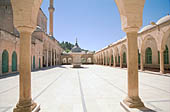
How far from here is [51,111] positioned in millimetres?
2986

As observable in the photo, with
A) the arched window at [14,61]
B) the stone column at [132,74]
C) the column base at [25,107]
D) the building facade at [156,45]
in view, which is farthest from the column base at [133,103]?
the arched window at [14,61]

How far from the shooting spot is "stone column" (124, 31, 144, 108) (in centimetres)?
312

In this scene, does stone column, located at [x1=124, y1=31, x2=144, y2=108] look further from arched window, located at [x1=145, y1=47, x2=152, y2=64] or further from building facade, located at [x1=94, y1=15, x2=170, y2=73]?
arched window, located at [x1=145, y1=47, x2=152, y2=64]

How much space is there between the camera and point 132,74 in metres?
3.23

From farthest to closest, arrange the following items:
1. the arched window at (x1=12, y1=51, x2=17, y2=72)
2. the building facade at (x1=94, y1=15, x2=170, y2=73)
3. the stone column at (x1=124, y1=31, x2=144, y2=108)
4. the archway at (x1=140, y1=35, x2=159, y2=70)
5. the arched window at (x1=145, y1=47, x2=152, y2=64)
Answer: the arched window at (x1=145, y1=47, x2=152, y2=64) → the archway at (x1=140, y1=35, x2=159, y2=70) → the arched window at (x1=12, y1=51, x2=17, y2=72) → the building facade at (x1=94, y1=15, x2=170, y2=73) → the stone column at (x1=124, y1=31, x2=144, y2=108)

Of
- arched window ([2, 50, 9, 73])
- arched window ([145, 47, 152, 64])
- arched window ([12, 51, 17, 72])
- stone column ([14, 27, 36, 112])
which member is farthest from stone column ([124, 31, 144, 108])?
arched window ([145, 47, 152, 64])

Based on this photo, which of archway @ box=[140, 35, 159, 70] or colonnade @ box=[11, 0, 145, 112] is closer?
colonnade @ box=[11, 0, 145, 112]

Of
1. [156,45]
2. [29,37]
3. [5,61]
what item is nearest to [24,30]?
[29,37]

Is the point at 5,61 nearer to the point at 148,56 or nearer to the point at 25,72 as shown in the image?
the point at 25,72

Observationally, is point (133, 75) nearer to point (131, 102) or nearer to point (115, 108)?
point (131, 102)

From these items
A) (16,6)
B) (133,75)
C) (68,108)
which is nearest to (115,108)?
Result: (133,75)

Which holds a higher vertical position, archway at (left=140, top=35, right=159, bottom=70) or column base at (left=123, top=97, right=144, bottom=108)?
archway at (left=140, top=35, right=159, bottom=70)

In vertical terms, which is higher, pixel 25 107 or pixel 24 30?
pixel 24 30

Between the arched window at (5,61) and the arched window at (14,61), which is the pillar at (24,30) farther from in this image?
the arched window at (14,61)
